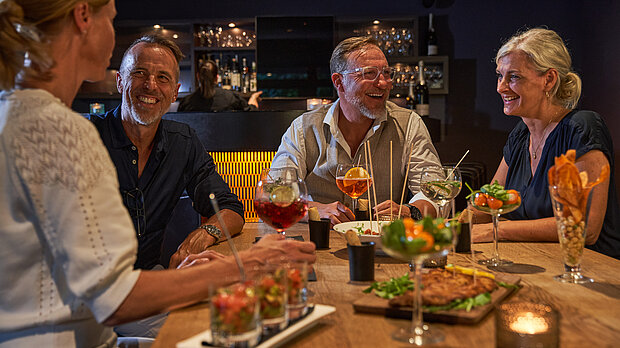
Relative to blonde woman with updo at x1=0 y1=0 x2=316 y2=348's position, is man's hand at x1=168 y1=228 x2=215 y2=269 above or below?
below

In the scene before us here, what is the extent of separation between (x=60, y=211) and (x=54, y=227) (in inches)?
1.4

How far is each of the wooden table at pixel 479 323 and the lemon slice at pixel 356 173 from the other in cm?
38

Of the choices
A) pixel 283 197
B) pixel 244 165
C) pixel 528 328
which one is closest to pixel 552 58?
pixel 283 197

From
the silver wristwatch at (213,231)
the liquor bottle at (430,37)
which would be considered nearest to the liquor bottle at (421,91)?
the liquor bottle at (430,37)

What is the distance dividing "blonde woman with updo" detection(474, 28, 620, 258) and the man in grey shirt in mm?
439

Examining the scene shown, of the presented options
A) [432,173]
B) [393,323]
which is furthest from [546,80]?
[393,323]

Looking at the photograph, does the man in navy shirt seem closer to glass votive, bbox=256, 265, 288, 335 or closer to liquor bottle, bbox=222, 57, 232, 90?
glass votive, bbox=256, 265, 288, 335

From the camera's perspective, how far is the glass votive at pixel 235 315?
2.93 feet

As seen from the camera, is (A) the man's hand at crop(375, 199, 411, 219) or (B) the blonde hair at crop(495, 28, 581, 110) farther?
(B) the blonde hair at crop(495, 28, 581, 110)

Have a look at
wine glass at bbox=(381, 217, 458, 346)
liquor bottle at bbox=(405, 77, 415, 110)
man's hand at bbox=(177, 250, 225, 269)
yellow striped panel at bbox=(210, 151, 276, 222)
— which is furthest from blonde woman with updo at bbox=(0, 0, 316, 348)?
liquor bottle at bbox=(405, 77, 415, 110)

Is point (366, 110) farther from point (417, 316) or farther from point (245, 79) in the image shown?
point (245, 79)

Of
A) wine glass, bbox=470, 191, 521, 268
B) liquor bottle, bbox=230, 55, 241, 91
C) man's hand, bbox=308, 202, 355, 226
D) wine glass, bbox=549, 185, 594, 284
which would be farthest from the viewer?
liquor bottle, bbox=230, 55, 241, 91

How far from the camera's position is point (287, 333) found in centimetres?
100

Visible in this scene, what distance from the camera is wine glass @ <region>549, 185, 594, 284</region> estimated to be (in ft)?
4.70
